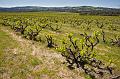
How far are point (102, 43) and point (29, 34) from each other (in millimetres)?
18931

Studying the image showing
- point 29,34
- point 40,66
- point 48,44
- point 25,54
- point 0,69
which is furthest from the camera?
point 29,34

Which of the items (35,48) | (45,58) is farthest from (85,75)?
(35,48)

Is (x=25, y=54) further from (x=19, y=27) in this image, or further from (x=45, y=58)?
(x=19, y=27)

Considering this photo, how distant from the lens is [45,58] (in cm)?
3572

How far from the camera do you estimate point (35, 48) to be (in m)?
42.8

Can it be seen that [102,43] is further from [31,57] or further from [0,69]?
[0,69]

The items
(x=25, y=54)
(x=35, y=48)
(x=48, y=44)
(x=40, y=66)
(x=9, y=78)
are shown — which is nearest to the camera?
(x=9, y=78)

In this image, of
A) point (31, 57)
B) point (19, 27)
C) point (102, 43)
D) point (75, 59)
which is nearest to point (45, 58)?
point (31, 57)

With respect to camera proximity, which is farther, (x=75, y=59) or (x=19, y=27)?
(x=19, y=27)

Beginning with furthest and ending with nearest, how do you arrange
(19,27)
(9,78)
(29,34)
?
1. (19,27)
2. (29,34)
3. (9,78)

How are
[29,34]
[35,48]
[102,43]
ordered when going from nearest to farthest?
[35,48] → [102,43] → [29,34]

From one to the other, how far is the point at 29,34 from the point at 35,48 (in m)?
13.2

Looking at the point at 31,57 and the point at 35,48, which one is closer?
the point at 31,57

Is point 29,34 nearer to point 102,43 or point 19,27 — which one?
point 19,27
